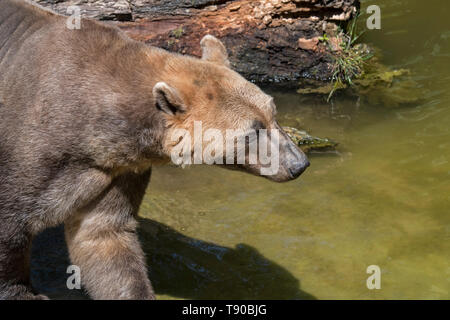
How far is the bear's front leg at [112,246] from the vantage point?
19.5 feet

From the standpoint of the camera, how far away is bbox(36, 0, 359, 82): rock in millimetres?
10516

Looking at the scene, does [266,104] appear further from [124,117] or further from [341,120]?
[341,120]

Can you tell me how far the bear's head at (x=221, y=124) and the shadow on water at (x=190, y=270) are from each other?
1.28m

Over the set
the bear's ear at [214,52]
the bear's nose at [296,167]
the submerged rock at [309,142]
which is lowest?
Result: the bear's nose at [296,167]

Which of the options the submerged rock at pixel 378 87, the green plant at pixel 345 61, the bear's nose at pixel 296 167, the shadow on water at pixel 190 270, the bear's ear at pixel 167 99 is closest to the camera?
the bear's ear at pixel 167 99

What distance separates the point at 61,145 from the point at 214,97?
4.05 ft

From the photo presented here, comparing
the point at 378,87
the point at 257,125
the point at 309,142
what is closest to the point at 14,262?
the point at 257,125

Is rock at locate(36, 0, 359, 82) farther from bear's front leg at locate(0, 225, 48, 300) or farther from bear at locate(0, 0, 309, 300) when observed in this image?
bear's front leg at locate(0, 225, 48, 300)

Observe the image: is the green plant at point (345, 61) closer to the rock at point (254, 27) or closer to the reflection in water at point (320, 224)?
the rock at point (254, 27)

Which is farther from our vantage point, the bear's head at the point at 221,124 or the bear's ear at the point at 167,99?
the bear's head at the point at 221,124

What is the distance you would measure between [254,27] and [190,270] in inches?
203

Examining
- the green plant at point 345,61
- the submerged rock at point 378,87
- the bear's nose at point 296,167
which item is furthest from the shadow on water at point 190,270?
the green plant at point 345,61

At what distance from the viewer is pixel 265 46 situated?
1075 cm

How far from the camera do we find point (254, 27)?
1074cm
